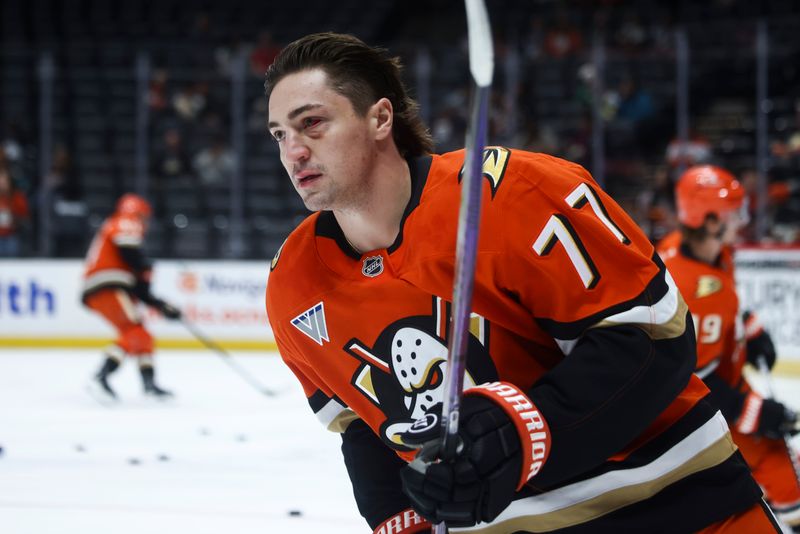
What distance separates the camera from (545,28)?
11.2 metres

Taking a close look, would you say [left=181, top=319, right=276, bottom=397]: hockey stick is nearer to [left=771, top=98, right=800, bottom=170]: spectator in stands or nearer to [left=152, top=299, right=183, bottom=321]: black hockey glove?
[left=152, top=299, right=183, bottom=321]: black hockey glove

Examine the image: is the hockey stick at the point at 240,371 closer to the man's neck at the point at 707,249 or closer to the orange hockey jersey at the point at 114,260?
the orange hockey jersey at the point at 114,260

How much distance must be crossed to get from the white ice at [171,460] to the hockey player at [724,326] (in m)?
1.12

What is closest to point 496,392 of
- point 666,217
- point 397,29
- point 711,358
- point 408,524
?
point 408,524

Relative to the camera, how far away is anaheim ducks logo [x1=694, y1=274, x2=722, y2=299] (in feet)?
8.63

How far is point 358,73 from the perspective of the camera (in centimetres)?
144

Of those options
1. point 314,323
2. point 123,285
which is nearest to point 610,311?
point 314,323

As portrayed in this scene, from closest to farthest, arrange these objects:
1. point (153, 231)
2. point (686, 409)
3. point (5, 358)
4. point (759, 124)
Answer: point (686, 409), point (5, 358), point (759, 124), point (153, 231)

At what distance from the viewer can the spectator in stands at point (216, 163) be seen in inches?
379

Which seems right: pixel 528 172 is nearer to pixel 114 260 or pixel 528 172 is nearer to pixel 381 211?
pixel 381 211

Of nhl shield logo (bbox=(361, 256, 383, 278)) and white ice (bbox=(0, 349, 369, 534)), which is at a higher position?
nhl shield logo (bbox=(361, 256, 383, 278))

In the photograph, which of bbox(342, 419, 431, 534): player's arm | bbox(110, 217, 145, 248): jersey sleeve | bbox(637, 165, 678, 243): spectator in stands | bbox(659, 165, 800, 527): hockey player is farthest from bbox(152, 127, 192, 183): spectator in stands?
bbox(342, 419, 431, 534): player's arm

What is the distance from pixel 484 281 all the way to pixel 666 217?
701 cm

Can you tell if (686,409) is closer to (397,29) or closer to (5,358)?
(5,358)
